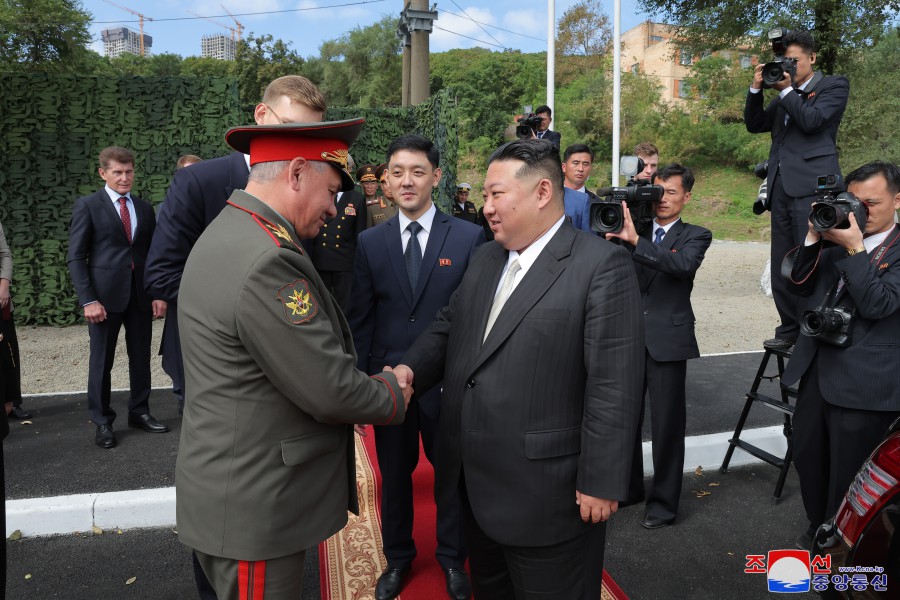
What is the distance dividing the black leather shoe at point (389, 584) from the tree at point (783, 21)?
11376mm

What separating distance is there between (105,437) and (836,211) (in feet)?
16.9

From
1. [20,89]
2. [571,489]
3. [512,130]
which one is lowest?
[571,489]

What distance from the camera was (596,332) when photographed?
2.21m

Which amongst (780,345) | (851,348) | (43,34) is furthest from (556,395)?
(43,34)

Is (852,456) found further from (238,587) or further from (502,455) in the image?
(238,587)

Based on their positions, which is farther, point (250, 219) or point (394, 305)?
point (394, 305)

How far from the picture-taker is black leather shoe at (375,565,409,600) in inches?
131

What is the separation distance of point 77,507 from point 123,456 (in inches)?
39.2

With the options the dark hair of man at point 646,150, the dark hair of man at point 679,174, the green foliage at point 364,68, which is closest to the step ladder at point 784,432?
the dark hair of man at point 679,174

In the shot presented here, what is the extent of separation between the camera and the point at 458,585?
3.31 meters

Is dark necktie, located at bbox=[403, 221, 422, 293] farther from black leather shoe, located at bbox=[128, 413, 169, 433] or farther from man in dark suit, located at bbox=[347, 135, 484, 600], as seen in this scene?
black leather shoe, located at bbox=[128, 413, 169, 433]

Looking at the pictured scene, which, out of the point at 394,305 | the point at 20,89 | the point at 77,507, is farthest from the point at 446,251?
the point at 20,89

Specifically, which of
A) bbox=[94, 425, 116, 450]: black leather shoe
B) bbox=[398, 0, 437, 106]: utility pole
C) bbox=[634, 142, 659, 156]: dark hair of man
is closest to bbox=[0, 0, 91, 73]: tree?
bbox=[398, 0, 437, 106]: utility pole

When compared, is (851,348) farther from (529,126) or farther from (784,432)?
(529,126)
